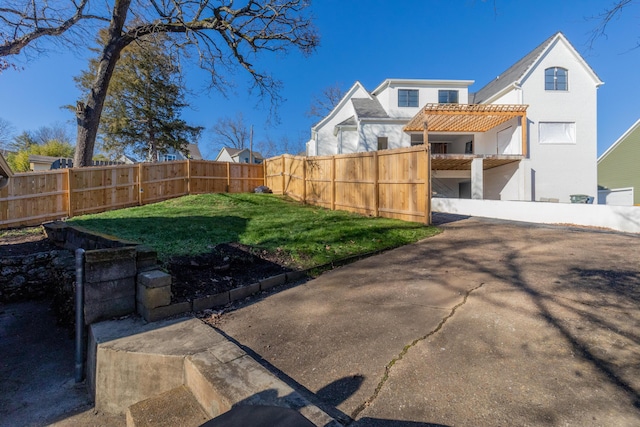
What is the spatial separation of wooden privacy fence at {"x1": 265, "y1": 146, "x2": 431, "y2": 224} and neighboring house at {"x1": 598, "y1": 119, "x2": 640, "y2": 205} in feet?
68.9

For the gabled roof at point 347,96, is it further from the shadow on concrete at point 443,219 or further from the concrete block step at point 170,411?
the concrete block step at point 170,411

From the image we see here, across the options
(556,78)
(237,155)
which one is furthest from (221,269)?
(237,155)

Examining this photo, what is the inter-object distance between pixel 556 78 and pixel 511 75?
2.30 meters

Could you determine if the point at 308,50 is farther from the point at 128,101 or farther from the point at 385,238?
the point at 128,101

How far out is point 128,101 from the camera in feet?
70.4

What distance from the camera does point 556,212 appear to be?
10.5 m

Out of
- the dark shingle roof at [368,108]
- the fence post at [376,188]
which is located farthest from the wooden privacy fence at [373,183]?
the dark shingle roof at [368,108]

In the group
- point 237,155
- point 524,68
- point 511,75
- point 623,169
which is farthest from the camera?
point 237,155

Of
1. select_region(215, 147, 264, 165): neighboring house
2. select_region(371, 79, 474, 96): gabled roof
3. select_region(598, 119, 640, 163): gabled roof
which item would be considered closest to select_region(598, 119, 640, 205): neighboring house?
select_region(598, 119, 640, 163): gabled roof

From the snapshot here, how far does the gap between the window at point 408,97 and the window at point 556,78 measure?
7.00 m

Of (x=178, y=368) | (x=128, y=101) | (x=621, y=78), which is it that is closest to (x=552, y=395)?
(x=178, y=368)

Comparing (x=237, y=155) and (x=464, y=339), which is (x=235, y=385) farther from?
(x=237, y=155)

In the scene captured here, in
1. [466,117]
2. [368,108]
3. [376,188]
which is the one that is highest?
[368,108]

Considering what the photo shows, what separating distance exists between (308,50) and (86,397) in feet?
42.3
